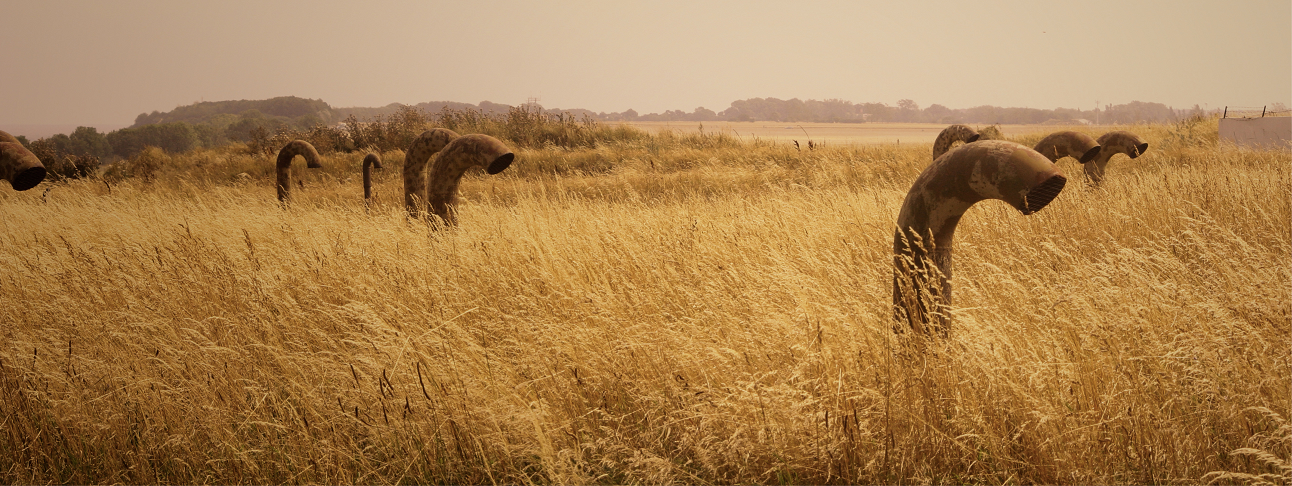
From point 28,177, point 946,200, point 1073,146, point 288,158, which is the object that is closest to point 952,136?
point 1073,146

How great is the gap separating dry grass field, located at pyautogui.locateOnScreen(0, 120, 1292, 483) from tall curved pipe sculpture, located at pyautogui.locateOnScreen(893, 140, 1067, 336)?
168 millimetres

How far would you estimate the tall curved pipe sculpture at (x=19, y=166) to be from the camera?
5305 mm

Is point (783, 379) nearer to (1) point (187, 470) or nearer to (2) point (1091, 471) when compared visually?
(2) point (1091, 471)

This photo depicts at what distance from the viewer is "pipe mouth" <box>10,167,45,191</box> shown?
5.33 m

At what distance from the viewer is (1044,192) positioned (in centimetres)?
223

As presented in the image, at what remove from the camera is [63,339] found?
3518 mm

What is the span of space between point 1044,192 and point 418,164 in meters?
4.94

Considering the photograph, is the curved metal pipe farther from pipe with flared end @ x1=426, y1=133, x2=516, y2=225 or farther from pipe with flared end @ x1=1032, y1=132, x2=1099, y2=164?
pipe with flared end @ x1=1032, y1=132, x2=1099, y2=164

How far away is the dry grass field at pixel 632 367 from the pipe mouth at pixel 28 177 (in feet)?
3.24

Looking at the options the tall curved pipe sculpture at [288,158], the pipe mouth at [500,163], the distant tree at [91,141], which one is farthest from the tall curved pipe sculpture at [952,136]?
the distant tree at [91,141]

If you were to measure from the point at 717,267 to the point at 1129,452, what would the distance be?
8.04 feet

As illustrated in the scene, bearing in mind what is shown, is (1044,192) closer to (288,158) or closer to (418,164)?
(418,164)

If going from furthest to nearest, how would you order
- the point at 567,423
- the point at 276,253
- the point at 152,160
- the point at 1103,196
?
the point at 152,160 → the point at 1103,196 → the point at 276,253 → the point at 567,423

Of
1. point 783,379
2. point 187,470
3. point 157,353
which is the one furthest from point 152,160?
point 783,379
